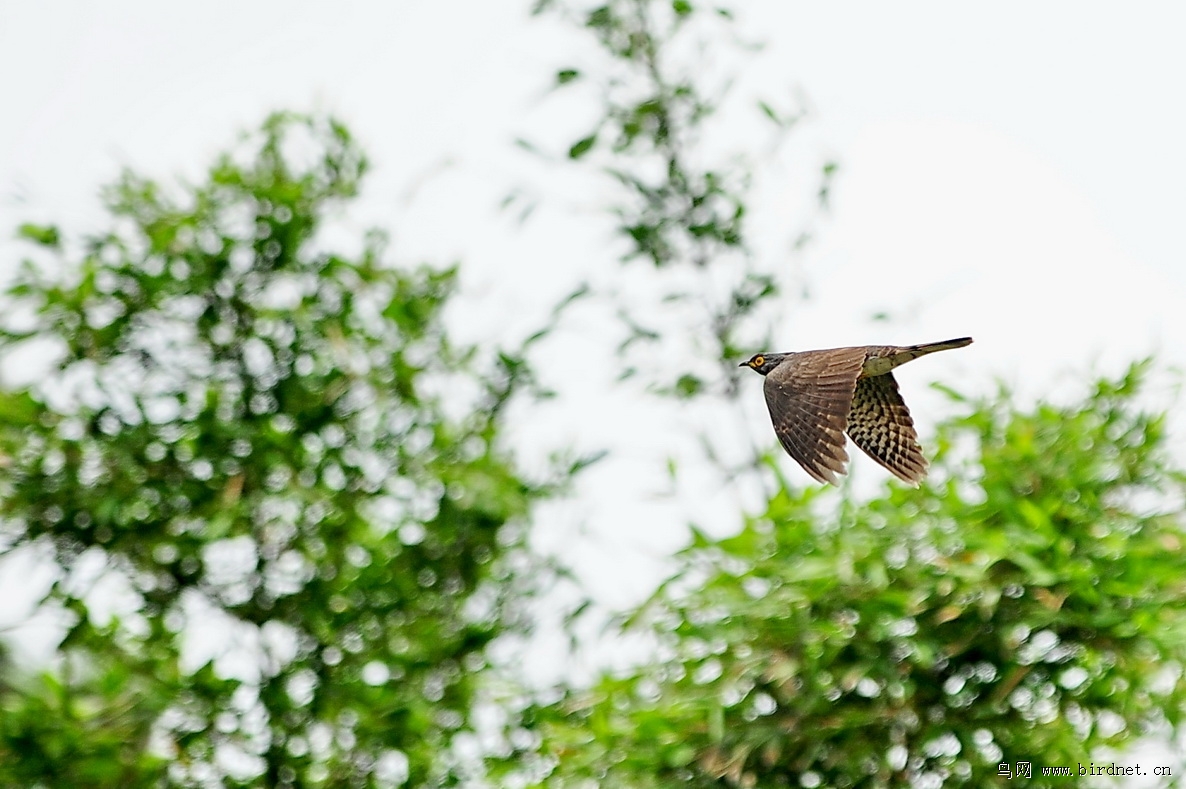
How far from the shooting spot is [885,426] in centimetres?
192

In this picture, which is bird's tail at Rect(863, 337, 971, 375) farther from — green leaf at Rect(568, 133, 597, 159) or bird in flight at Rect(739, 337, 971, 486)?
green leaf at Rect(568, 133, 597, 159)

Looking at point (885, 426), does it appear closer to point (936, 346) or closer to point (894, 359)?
point (894, 359)

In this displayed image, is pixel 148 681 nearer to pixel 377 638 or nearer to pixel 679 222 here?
pixel 377 638

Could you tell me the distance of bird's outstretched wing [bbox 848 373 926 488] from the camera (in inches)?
73.9

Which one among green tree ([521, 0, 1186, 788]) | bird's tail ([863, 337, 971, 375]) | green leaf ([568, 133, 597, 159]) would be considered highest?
Answer: bird's tail ([863, 337, 971, 375])

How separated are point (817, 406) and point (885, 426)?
0.50m

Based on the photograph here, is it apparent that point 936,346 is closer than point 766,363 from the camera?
Yes

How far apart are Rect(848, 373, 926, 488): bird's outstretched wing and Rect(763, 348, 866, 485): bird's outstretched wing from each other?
1.16 feet

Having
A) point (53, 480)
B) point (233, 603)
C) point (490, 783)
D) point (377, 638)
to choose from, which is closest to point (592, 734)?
point (490, 783)

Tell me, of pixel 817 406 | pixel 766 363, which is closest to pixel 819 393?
pixel 817 406

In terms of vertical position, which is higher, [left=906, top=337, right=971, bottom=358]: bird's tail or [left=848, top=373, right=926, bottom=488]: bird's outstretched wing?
[left=906, top=337, right=971, bottom=358]: bird's tail

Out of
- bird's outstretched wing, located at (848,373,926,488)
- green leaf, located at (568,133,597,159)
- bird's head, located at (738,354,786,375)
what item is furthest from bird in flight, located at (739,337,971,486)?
green leaf, located at (568,133,597,159)

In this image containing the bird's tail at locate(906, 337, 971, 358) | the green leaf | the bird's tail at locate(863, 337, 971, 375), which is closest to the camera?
the bird's tail at locate(906, 337, 971, 358)

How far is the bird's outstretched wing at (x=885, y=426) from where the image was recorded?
6.16 ft
